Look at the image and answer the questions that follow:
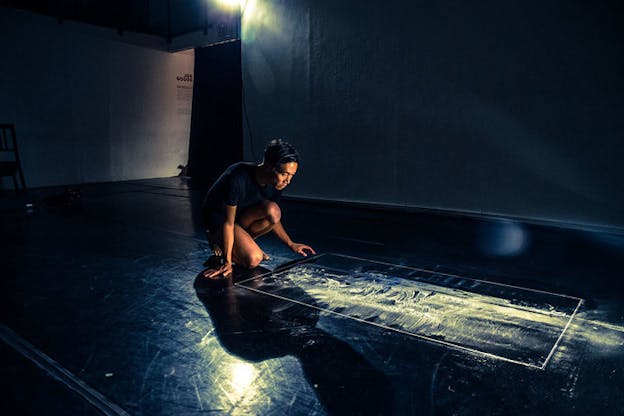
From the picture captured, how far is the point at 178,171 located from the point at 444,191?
549cm

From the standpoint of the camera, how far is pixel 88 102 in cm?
663

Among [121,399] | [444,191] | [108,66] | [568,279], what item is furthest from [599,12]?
[108,66]

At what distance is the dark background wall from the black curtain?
926 mm

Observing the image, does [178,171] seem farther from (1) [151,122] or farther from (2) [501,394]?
(2) [501,394]

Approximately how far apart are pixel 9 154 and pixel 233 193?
5.44 m

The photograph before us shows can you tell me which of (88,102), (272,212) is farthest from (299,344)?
(88,102)

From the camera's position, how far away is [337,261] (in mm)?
2641

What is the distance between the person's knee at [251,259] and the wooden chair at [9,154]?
15.3 feet

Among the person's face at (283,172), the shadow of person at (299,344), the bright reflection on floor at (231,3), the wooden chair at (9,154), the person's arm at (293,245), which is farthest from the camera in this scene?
the bright reflection on floor at (231,3)

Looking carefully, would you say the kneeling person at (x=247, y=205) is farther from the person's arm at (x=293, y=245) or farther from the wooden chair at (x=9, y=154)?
the wooden chair at (x=9, y=154)

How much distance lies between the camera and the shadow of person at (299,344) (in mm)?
1212

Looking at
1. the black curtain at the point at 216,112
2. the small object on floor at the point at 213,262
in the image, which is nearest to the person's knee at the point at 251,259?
the small object on floor at the point at 213,262

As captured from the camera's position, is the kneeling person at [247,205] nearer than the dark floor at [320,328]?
No

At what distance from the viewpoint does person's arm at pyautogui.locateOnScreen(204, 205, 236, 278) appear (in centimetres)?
213
